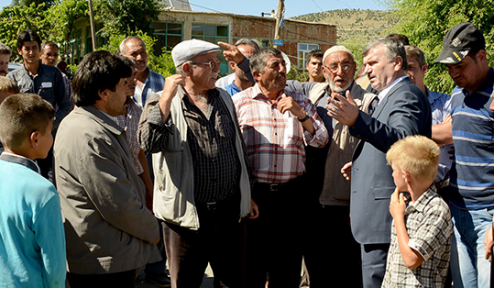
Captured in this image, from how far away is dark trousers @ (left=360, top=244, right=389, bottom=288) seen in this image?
3279 millimetres

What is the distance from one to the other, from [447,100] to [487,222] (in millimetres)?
1474

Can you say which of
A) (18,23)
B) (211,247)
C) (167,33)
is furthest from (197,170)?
(18,23)

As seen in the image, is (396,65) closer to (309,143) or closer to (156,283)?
(309,143)

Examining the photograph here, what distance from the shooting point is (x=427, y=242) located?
285cm

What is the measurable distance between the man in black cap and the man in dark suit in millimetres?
376

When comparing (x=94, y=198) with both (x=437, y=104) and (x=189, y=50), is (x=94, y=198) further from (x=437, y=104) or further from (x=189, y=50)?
(x=437, y=104)

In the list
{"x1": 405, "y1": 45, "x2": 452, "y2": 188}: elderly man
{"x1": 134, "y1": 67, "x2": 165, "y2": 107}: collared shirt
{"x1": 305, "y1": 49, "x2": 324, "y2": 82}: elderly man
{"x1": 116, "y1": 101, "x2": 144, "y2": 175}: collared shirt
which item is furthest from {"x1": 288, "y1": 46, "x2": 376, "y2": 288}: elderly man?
{"x1": 305, "y1": 49, "x2": 324, "y2": 82}: elderly man

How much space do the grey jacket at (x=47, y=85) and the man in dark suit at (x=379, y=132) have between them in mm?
4002

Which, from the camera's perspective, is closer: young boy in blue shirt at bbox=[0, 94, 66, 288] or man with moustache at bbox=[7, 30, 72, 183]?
young boy in blue shirt at bbox=[0, 94, 66, 288]

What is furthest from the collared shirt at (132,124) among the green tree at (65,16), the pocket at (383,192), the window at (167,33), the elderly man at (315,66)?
the green tree at (65,16)

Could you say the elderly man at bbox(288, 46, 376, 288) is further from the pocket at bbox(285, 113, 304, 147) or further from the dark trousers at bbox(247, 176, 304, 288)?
the pocket at bbox(285, 113, 304, 147)

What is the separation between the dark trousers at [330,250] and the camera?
4348mm

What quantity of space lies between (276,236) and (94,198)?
196 centimetres

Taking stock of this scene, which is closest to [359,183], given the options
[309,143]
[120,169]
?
[309,143]
